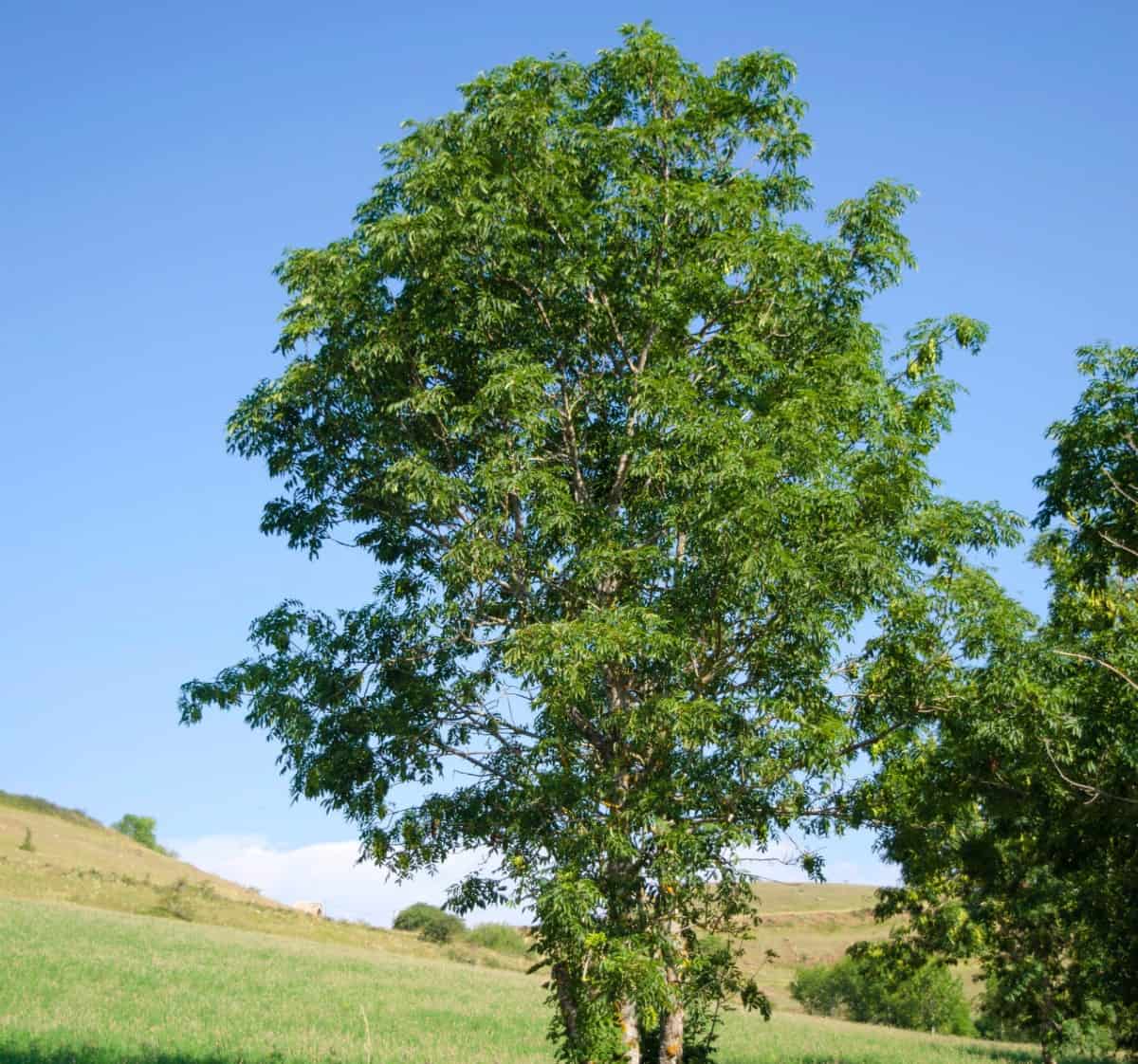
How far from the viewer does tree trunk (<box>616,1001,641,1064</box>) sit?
43.0 feet

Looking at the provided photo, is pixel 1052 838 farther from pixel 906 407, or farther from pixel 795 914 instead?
pixel 795 914

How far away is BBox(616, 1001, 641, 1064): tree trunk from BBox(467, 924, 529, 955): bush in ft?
305

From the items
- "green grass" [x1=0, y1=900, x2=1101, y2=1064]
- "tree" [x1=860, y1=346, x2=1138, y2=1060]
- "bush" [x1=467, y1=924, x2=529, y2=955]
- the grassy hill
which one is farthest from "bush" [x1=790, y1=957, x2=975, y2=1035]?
"tree" [x1=860, y1=346, x2=1138, y2=1060]

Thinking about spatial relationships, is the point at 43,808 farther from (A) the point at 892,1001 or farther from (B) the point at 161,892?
(A) the point at 892,1001

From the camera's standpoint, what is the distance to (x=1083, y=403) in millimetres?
16797

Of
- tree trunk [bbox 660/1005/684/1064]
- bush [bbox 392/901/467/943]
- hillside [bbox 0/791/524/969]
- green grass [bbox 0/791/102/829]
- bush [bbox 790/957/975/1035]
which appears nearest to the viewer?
tree trunk [bbox 660/1005/684/1064]

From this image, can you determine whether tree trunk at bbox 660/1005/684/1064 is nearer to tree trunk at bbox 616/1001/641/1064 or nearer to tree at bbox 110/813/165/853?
tree trunk at bbox 616/1001/641/1064

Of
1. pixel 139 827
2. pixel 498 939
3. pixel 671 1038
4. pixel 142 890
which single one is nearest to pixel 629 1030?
pixel 671 1038

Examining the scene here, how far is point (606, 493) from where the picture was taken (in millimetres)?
15805

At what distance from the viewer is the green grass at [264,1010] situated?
964 inches

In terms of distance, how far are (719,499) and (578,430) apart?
3610 mm

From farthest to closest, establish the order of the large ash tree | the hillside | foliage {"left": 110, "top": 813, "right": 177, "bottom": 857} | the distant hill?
foliage {"left": 110, "top": 813, "right": 177, "bottom": 857} → the distant hill → the hillside → the large ash tree

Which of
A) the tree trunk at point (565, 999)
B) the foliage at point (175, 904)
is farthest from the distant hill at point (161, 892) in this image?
the tree trunk at point (565, 999)

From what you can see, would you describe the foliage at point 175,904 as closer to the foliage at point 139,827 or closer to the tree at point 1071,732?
the tree at point 1071,732
